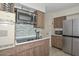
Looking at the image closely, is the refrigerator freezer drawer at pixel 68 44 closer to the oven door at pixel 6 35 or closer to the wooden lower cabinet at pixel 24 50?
the wooden lower cabinet at pixel 24 50

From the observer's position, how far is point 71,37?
13.7 feet

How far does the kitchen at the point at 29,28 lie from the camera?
71.6 inches

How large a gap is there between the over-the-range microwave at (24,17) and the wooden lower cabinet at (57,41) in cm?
232

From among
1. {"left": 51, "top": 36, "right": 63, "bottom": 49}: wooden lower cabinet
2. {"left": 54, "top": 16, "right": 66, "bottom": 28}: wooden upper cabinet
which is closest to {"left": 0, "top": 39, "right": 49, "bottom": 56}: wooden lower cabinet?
{"left": 51, "top": 36, "right": 63, "bottom": 49}: wooden lower cabinet

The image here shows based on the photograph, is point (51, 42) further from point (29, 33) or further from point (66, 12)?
point (29, 33)

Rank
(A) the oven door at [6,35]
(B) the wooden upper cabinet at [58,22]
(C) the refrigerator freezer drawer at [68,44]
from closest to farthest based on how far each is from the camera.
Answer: (A) the oven door at [6,35] < (C) the refrigerator freezer drawer at [68,44] < (B) the wooden upper cabinet at [58,22]

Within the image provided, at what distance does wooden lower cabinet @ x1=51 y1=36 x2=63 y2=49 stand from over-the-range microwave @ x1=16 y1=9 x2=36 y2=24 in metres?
2.32

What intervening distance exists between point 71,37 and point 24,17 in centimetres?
231

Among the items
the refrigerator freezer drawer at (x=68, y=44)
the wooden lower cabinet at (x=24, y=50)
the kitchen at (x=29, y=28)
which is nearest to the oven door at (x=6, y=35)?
the kitchen at (x=29, y=28)

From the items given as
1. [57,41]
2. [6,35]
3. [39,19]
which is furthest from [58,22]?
[6,35]

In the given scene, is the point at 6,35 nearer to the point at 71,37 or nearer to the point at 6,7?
the point at 6,7

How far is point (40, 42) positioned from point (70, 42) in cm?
176

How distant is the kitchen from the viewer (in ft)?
5.96

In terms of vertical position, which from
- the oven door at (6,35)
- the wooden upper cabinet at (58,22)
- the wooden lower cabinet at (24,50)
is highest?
Answer: the wooden upper cabinet at (58,22)
